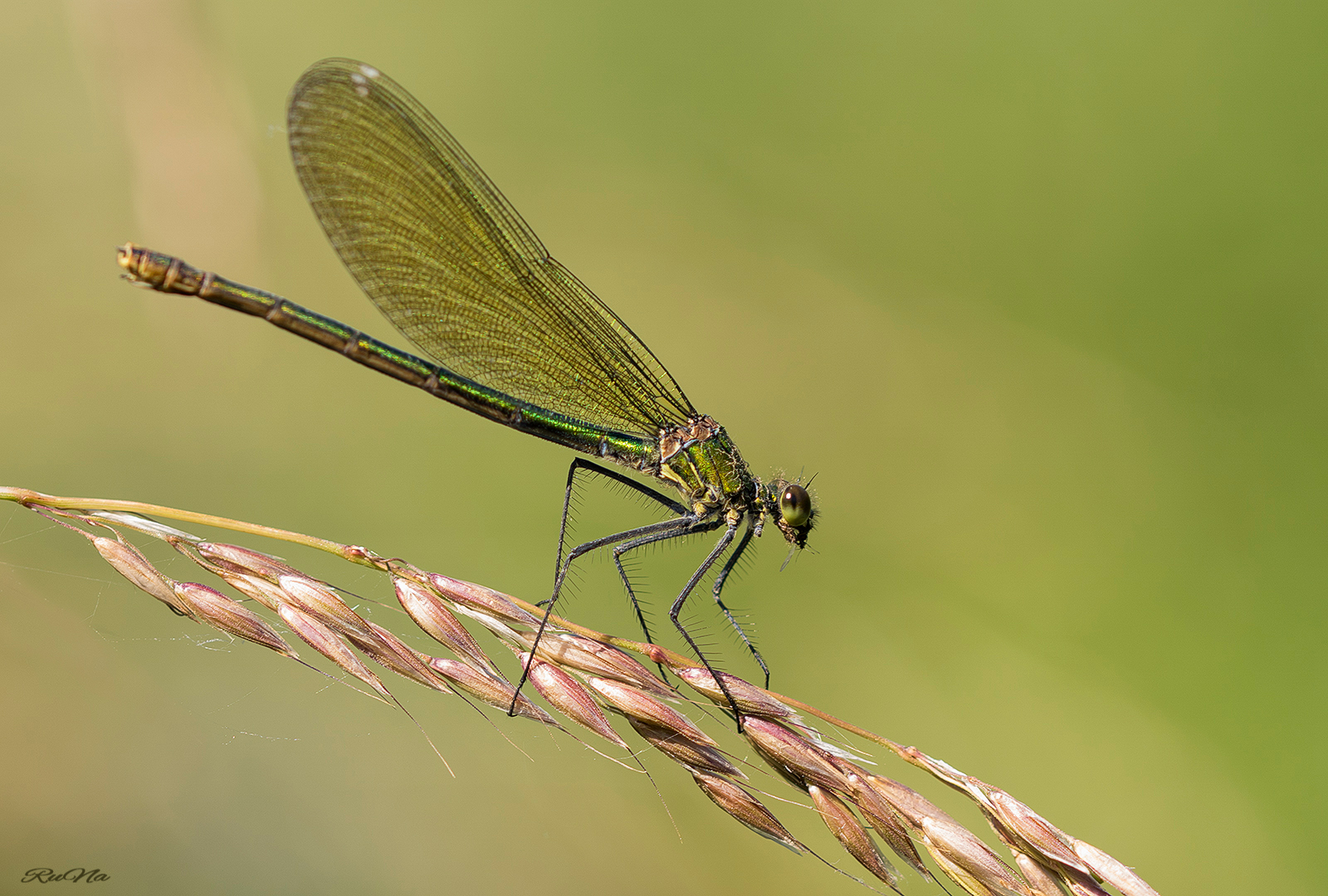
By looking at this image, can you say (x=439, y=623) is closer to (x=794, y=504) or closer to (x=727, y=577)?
(x=727, y=577)

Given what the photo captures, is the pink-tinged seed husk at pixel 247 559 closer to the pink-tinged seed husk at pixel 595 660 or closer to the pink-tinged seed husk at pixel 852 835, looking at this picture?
the pink-tinged seed husk at pixel 595 660

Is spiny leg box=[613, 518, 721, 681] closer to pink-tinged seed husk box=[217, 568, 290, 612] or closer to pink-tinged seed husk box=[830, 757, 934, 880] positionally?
pink-tinged seed husk box=[830, 757, 934, 880]

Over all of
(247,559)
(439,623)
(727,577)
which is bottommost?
(247,559)

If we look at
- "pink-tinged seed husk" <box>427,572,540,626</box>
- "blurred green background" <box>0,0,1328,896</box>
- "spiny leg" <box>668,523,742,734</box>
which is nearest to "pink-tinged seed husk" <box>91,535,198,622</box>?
"pink-tinged seed husk" <box>427,572,540,626</box>

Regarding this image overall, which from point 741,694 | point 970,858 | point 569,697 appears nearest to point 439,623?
point 569,697

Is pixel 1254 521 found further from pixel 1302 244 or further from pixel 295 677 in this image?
pixel 295 677

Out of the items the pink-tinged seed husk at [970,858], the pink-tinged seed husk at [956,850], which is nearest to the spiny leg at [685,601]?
the pink-tinged seed husk at [956,850]
